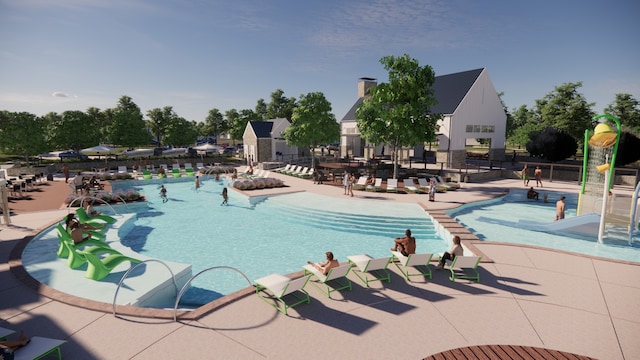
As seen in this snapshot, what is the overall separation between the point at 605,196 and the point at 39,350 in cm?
1929

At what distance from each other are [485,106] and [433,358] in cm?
3992

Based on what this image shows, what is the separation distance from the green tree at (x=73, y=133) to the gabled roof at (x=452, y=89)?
Result: 44.9 meters

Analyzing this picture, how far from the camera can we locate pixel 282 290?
7828 millimetres

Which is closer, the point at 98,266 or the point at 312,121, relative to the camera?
the point at 98,266

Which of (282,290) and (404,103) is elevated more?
(404,103)

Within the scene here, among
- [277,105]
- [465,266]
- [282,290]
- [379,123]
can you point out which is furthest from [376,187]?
[277,105]

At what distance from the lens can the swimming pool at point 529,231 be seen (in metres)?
13.9

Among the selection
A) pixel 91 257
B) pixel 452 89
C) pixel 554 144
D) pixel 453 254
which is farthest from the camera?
pixel 452 89

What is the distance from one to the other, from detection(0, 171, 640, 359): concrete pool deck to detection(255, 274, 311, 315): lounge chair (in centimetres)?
20

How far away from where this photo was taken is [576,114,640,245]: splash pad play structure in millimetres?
14055

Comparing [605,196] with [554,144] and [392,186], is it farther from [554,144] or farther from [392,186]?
[554,144]

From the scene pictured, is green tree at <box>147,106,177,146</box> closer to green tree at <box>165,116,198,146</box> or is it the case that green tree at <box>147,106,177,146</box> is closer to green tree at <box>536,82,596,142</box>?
green tree at <box>165,116,198,146</box>

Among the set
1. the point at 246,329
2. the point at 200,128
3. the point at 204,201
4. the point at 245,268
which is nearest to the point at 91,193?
the point at 204,201

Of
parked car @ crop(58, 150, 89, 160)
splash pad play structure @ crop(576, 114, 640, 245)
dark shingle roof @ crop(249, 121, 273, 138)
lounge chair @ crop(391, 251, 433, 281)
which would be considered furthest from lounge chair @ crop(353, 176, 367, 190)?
parked car @ crop(58, 150, 89, 160)
